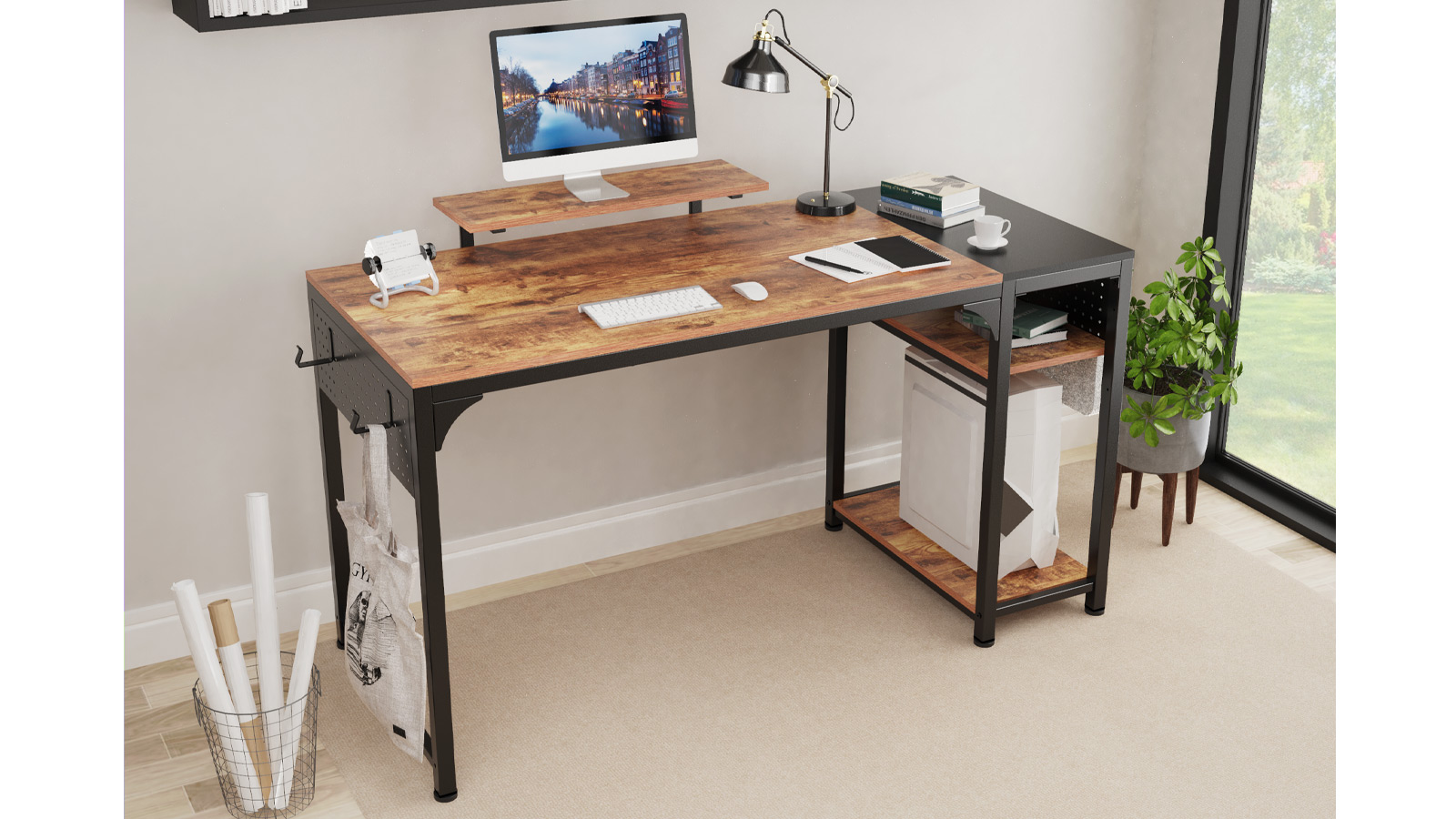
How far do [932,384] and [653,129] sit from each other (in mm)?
913

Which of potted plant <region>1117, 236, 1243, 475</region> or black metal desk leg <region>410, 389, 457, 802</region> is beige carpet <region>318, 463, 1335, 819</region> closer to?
black metal desk leg <region>410, 389, 457, 802</region>

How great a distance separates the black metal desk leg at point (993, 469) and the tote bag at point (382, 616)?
4.18 feet

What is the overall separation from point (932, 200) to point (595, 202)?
78cm

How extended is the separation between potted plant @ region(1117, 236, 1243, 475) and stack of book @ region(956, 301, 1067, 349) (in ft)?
1.20

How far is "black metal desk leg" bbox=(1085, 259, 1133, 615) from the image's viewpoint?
2906 mm

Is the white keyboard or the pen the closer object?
the white keyboard

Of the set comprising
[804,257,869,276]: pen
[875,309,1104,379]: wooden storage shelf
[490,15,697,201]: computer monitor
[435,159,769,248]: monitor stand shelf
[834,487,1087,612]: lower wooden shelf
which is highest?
[490,15,697,201]: computer monitor

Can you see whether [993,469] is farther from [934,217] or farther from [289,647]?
[289,647]

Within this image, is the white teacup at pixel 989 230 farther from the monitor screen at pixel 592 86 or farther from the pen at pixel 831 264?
the monitor screen at pixel 592 86

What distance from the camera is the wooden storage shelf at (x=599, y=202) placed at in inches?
110

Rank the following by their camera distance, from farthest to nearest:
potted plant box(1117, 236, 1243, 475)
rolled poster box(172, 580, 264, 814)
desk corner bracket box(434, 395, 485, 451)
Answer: potted plant box(1117, 236, 1243, 475)
rolled poster box(172, 580, 264, 814)
desk corner bracket box(434, 395, 485, 451)

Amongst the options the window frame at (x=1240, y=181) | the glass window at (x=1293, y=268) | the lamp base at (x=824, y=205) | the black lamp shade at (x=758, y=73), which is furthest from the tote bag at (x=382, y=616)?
the glass window at (x=1293, y=268)

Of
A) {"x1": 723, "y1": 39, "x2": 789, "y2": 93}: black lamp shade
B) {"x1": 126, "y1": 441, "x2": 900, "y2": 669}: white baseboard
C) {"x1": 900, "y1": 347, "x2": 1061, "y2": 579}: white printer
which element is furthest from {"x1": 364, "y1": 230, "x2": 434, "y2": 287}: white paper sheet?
{"x1": 900, "y1": 347, "x2": 1061, "y2": 579}: white printer
